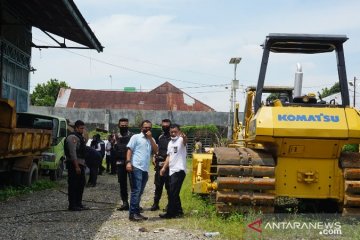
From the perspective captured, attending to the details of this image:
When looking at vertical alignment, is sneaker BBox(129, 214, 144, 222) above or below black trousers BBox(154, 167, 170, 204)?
below

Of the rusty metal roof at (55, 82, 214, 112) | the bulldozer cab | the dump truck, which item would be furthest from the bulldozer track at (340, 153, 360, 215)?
the rusty metal roof at (55, 82, 214, 112)

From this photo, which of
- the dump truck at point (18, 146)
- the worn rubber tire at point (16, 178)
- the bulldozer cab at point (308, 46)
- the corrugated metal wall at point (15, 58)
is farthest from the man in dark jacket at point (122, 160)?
the corrugated metal wall at point (15, 58)

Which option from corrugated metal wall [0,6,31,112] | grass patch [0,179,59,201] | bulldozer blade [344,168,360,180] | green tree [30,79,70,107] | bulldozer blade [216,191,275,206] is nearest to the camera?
bulldozer blade [216,191,275,206]

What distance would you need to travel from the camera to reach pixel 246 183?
26.1ft

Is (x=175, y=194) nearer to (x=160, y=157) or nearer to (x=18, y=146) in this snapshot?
(x=160, y=157)

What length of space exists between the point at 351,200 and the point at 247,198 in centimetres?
153

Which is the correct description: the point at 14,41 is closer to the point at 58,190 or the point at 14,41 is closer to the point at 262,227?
the point at 58,190

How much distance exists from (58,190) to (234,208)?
679cm

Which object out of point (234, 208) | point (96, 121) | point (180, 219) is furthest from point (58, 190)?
point (96, 121)

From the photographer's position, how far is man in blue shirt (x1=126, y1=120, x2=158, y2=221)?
29.1 ft

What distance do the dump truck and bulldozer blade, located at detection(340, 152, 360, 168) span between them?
6662mm

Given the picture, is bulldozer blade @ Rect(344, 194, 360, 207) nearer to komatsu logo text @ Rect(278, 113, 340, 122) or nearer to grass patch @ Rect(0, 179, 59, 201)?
komatsu logo text @ Rect(278, 113, 340, 122)

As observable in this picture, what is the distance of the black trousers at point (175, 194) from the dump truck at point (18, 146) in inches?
161

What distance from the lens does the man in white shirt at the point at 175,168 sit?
9.02 metres
